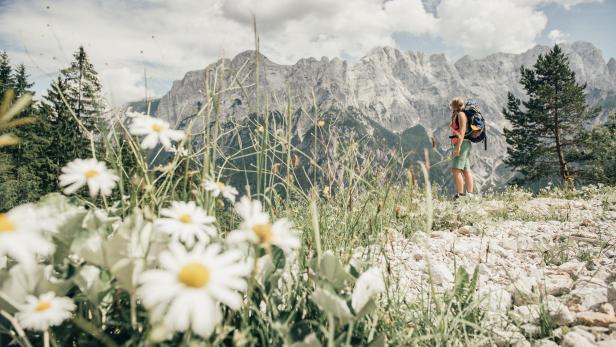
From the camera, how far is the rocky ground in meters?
1.87

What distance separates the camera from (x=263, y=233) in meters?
0.89

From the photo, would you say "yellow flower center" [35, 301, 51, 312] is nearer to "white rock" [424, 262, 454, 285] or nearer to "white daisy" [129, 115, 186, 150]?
"white daisy" [129, 115, 186, 150]

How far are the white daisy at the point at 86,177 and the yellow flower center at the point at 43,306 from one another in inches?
11.3

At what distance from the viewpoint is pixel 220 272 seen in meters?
0.80

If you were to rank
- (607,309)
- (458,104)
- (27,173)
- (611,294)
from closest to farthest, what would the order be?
(607,309), (611,294), (458,104), (27,173)

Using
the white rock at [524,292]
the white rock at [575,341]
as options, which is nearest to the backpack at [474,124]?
the white rock at [524,292]

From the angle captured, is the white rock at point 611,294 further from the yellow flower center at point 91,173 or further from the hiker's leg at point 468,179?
the hiker's leg at point 468,179

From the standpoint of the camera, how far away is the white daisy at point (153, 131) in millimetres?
1175

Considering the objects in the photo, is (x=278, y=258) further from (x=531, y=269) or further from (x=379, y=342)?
(x=531, y=269)

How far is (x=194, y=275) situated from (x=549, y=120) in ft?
117

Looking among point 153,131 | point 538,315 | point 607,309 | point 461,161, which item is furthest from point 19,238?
point 461,161

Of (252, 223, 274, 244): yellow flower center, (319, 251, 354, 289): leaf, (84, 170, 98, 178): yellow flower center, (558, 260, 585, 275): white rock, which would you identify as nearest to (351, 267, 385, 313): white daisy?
(319, 251, 354, 289): leaf

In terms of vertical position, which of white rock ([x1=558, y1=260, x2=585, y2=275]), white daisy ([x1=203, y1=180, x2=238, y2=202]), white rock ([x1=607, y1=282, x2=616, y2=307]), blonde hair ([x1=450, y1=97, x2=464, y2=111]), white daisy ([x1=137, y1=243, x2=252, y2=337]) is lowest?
white rock ([x1=558, y1=260, x2=585, y2=275])

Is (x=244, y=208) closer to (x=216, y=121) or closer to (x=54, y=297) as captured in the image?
(x=54, y=297)
